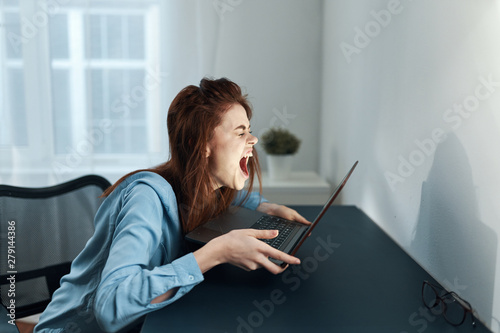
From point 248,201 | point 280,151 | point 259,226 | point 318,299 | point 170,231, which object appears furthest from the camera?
point 280,151

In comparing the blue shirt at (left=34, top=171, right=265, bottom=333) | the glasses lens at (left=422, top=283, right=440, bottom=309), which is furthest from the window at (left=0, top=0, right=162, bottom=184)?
the glasses lens at (left=422, top=283, right=440, bottom=309)

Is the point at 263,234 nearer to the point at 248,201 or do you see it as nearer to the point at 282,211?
the point at 282,211

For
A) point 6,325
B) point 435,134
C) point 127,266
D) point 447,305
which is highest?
point 435,134

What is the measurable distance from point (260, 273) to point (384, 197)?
63 centimetres

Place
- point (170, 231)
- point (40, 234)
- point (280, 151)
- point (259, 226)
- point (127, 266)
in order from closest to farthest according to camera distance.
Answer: point (127, 266) → point (170, 231) → point (259, 226) → point (40, 234) → point (280, 151)

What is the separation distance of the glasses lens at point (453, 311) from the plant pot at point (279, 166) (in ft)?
4.99

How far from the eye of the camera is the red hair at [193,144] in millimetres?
1103

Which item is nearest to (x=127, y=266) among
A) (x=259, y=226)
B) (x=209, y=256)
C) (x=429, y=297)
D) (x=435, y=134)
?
(x=209, y=256)

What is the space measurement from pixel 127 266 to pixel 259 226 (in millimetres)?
471

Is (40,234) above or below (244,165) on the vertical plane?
below

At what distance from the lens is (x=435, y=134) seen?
1098mm

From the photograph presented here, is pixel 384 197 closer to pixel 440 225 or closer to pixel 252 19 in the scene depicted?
pixel 440 225

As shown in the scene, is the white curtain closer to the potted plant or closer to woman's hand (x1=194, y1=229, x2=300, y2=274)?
the potted plant

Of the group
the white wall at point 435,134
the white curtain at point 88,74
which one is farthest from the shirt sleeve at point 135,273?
the white curtain at point 88,74
